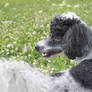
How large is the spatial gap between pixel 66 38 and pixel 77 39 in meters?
0.19

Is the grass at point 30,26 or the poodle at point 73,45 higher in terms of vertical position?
the poodle at point 73,45

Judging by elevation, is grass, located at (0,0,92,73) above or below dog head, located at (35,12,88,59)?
below

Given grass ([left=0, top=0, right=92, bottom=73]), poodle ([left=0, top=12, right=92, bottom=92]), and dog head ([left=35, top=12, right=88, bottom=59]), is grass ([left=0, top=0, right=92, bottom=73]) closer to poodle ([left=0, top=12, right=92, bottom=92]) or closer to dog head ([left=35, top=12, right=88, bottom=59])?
dog head ([left=35, top=12, right=88, bottom=59])

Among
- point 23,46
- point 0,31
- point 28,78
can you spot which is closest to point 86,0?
point 0,31

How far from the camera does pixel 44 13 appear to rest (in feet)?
33.3

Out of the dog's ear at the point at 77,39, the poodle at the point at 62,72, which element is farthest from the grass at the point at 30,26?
the dog's ear at the point at 77,39

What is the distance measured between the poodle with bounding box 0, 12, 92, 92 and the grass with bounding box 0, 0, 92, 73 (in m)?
0.92

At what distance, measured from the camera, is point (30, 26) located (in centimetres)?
892

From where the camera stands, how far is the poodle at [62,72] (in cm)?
319

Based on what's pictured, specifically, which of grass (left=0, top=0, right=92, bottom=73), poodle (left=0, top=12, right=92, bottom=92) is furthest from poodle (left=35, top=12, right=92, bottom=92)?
grass (left=0, top=0, right=92, bottom=73)

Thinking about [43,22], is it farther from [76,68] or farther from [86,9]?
[76,68]

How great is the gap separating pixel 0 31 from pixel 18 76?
18.7 feet

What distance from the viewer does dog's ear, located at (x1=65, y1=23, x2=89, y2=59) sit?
16.6 ft

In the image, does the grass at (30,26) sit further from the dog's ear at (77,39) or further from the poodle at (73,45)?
the dog's ear at (77,39)
